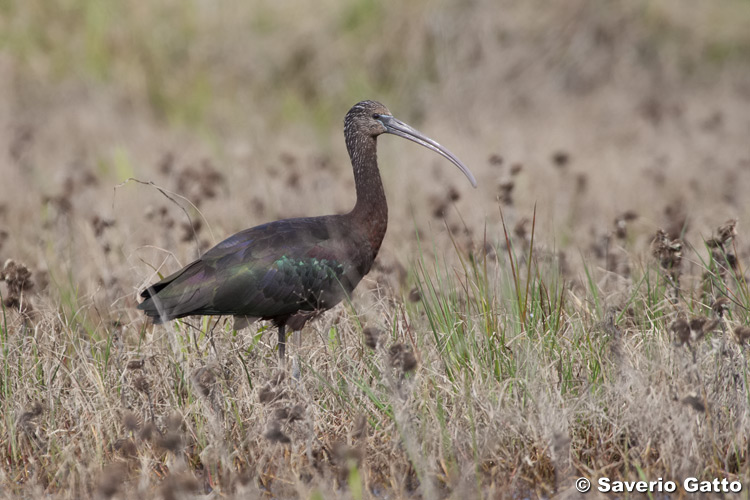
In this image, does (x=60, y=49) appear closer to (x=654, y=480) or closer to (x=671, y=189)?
(x=671, y=189)

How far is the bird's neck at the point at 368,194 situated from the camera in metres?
4.24

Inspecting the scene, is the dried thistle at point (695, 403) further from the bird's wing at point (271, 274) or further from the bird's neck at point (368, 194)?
the bird's neck at point (368, 194)

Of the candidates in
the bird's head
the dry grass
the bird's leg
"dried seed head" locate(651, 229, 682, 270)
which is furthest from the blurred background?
"dried seed head" locate(651, 229, 682, 270)

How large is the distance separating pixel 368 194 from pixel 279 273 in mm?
589

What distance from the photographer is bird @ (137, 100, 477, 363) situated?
12.8 feet

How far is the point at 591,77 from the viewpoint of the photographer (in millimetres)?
11422

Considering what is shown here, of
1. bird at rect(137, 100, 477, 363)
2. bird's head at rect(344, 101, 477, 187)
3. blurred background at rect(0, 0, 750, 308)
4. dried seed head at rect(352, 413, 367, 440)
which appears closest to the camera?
dried seed head at rect(352, 413, 367, 440)

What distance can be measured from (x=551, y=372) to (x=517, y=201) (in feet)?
13.0

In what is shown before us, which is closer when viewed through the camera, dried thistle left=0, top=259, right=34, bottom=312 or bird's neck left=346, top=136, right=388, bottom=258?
dried thistle left=0, top=259, right=34, bottom=312

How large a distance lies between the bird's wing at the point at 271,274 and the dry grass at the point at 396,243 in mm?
170

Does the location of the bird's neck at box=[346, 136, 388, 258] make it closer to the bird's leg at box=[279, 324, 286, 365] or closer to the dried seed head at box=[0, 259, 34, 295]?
the bird's leg at box=[279, 324, 286, 365]

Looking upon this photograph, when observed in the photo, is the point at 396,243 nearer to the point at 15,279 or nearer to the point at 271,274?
the point at 271,274

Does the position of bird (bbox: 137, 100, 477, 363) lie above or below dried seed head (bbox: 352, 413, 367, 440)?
above

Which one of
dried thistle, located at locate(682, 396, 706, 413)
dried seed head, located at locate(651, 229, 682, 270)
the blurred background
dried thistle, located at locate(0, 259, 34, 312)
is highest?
the blurred background
